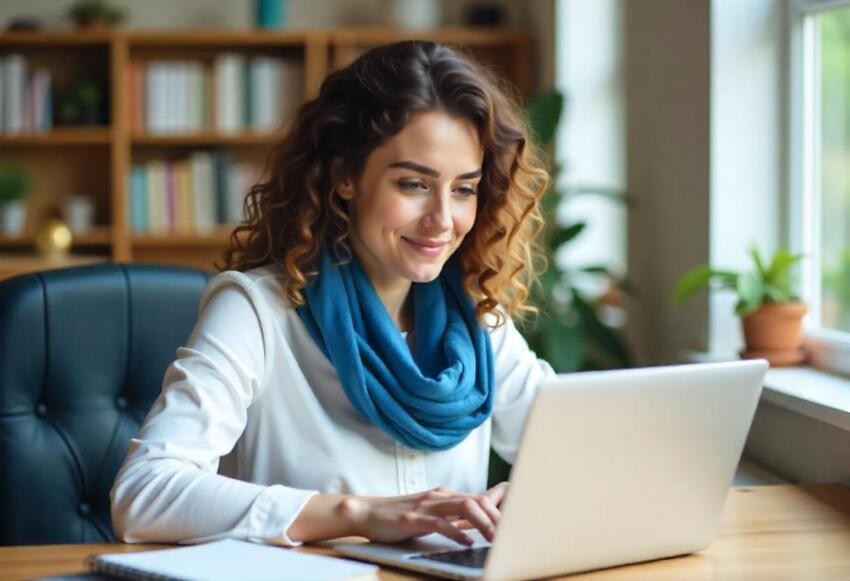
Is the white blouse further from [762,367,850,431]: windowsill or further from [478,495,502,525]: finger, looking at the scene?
[762,367,850,431]: windowsill

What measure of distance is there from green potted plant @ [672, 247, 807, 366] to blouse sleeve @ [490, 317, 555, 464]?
66 centimetres

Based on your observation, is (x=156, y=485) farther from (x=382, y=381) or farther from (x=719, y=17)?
(x=719, y=17)

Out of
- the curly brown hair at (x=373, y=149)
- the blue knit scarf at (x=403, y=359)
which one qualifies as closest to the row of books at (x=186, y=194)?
the curly brown hair at (x=373, y=149)

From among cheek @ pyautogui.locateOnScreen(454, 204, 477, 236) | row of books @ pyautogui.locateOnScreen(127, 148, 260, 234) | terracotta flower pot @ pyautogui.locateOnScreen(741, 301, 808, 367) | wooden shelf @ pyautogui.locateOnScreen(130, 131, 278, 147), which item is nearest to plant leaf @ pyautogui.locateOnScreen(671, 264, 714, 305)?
terracotta flower pot @ pyautogui.locateOnScreen(741, 301, 808, 367)

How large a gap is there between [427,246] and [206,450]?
0.41 m

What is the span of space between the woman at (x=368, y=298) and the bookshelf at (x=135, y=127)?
3125 millimetres

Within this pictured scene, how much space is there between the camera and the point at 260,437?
1887 millimetres

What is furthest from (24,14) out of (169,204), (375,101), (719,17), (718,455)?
(718,455)

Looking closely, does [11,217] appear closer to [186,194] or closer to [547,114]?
[186,194]

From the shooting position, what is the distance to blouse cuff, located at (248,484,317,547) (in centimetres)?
157

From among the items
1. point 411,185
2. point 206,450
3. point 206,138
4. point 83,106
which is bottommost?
point 206,450

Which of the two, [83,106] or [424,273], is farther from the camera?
[83,106]

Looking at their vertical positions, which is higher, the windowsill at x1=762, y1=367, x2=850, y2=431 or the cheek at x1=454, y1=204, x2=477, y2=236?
the cheek at x1=454, y1=204, x2=477, y2=236

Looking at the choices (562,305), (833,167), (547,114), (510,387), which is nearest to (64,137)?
(547,114)
